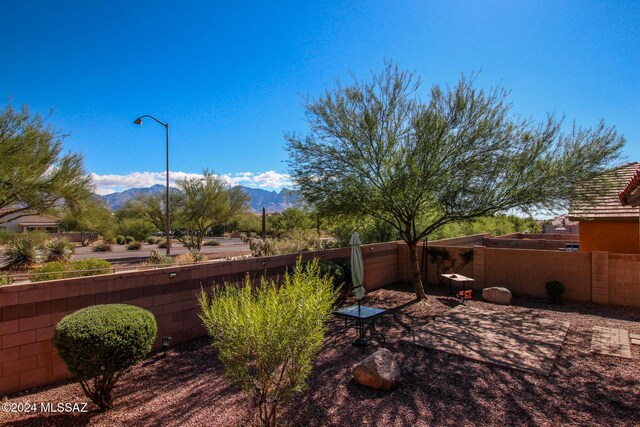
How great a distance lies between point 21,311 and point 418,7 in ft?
35.9

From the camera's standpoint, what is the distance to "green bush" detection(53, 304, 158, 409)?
13.8 ft

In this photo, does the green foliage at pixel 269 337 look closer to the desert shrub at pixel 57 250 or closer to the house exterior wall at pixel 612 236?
the house exterior wall at pixel 612 236

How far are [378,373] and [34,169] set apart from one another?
15.4 meters

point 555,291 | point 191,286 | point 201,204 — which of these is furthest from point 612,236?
point 201,204

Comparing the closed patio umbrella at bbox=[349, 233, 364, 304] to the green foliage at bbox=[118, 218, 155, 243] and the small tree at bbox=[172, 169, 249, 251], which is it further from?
the green foliage at bbox=[118, 218, 155, 243]

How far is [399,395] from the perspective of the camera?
5004 millimetres

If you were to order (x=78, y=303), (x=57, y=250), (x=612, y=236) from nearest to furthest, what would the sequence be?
(x=78, y=303) < (x=612, y=236) < (x=57, y=250)

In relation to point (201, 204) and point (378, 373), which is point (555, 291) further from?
point (201, 204)

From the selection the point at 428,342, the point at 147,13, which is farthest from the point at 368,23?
the point at 428,342

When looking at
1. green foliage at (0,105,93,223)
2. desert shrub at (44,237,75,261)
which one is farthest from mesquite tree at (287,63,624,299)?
desert shrub at (44,237,75,261)

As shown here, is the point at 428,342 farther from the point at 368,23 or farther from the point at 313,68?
the point at 313,68

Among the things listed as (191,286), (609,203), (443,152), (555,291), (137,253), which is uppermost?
(443,152)

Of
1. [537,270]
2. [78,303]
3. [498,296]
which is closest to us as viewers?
[78,303]

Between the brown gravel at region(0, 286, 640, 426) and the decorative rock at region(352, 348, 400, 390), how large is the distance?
0.11 m
